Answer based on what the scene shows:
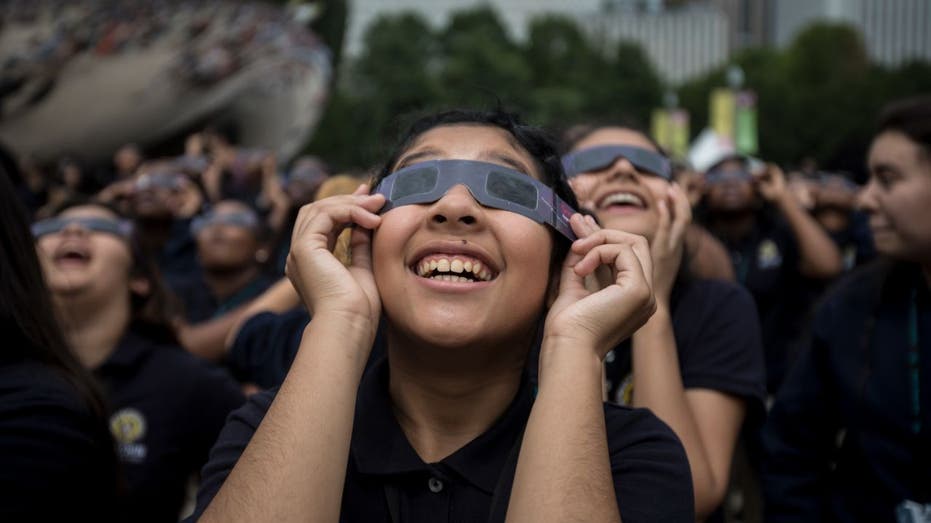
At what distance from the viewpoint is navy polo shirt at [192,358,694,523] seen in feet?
7.35

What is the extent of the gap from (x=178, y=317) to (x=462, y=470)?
305 cm

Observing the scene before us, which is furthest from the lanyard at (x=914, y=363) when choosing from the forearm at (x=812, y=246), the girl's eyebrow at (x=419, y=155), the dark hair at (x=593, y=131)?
the forearm at (x=812, y=246)

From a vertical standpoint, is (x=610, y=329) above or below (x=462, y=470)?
above

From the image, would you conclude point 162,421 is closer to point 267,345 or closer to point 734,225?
point 267,345

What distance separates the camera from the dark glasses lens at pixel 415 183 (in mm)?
2471

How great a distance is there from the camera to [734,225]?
751 cm

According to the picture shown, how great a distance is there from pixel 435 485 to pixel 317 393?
1.12 feet

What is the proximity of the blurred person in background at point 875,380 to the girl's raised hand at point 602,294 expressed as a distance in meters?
1.52

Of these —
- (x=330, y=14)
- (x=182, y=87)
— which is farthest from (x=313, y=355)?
(x=330, y=14)

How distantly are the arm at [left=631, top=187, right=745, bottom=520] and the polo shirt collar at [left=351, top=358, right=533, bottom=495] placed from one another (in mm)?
652

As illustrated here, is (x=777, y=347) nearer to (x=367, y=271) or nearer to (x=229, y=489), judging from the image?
(x=367, y=271)

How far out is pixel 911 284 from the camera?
3754 millimetres

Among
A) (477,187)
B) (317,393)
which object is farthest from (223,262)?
(317,393)

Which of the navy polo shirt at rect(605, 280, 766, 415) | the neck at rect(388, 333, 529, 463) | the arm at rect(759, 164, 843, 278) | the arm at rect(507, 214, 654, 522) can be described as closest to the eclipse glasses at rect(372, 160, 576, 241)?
the arm at rect(507, 214, 654, 522)
